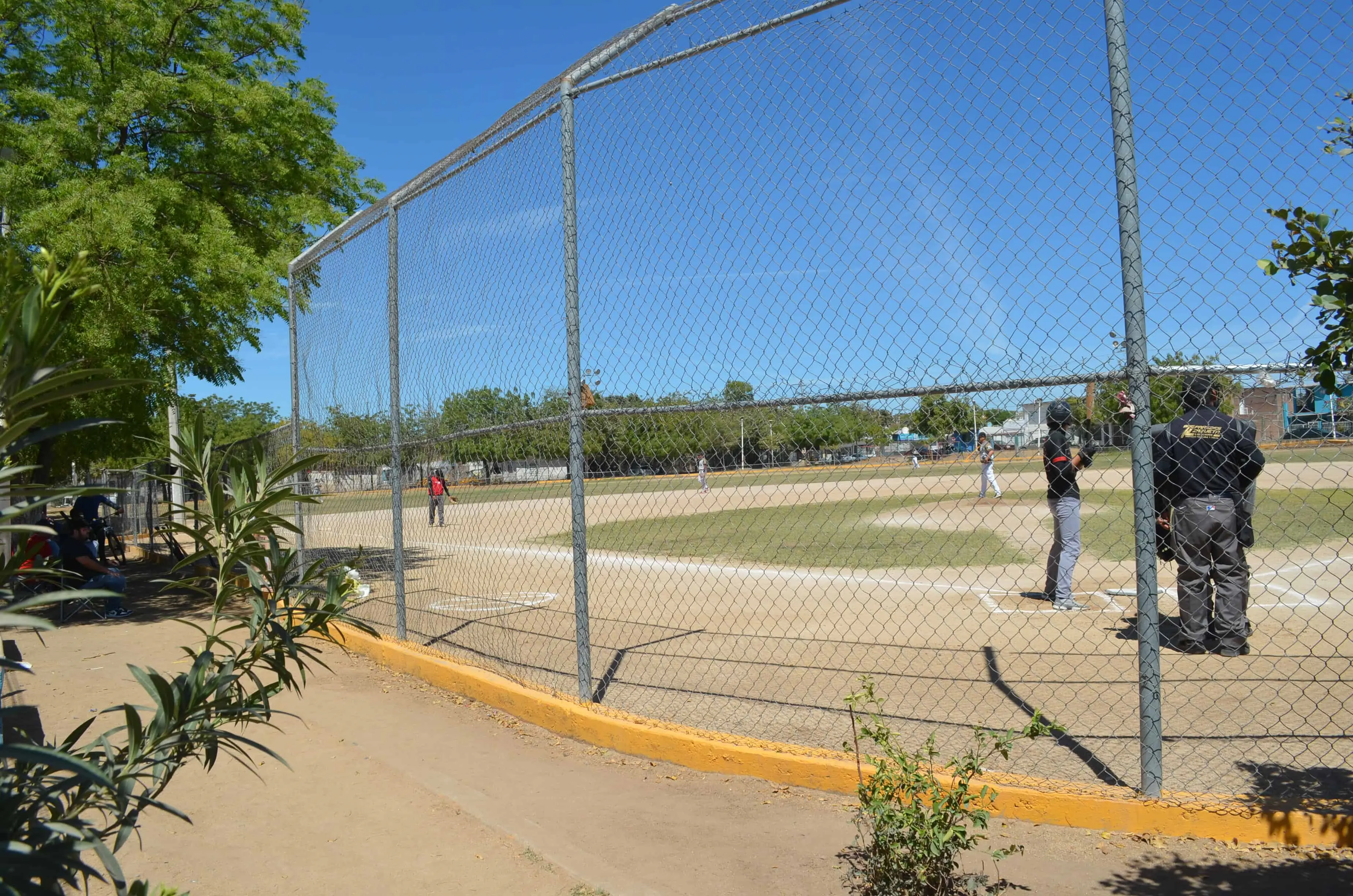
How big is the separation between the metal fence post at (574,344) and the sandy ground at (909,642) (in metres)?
0.51

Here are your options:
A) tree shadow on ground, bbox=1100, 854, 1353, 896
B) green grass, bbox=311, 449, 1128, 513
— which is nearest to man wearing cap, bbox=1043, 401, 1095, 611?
green grass, bbox=311, 449, 1128, 513

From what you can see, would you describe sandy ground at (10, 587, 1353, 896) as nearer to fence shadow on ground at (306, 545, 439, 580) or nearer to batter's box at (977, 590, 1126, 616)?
fence shadow on ground at (306, 545, 439, 580)

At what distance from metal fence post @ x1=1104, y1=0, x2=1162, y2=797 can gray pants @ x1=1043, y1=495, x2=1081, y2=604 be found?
466cm

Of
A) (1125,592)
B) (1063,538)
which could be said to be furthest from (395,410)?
(1125,592)

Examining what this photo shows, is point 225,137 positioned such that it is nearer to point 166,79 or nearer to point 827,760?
point 166,79

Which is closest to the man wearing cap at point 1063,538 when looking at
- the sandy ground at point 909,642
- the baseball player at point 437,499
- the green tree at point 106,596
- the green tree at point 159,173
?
the sandy ground at point 909,642

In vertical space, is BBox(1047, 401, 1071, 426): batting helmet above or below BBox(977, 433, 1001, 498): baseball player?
above

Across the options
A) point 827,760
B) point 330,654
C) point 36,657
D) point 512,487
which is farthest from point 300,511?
point 827,760

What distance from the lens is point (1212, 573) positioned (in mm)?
6352

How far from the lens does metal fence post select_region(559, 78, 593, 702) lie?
5.84m

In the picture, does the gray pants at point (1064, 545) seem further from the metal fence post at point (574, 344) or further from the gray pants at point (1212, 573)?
the metal fence post at point (574, 344)

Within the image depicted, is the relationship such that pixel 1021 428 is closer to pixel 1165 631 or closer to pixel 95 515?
pixel 1165 631

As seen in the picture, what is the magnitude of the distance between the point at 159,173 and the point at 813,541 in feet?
34.7

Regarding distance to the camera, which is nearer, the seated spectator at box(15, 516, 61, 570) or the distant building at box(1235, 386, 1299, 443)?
the seated spectator at box(15, 516, 61, 570)
